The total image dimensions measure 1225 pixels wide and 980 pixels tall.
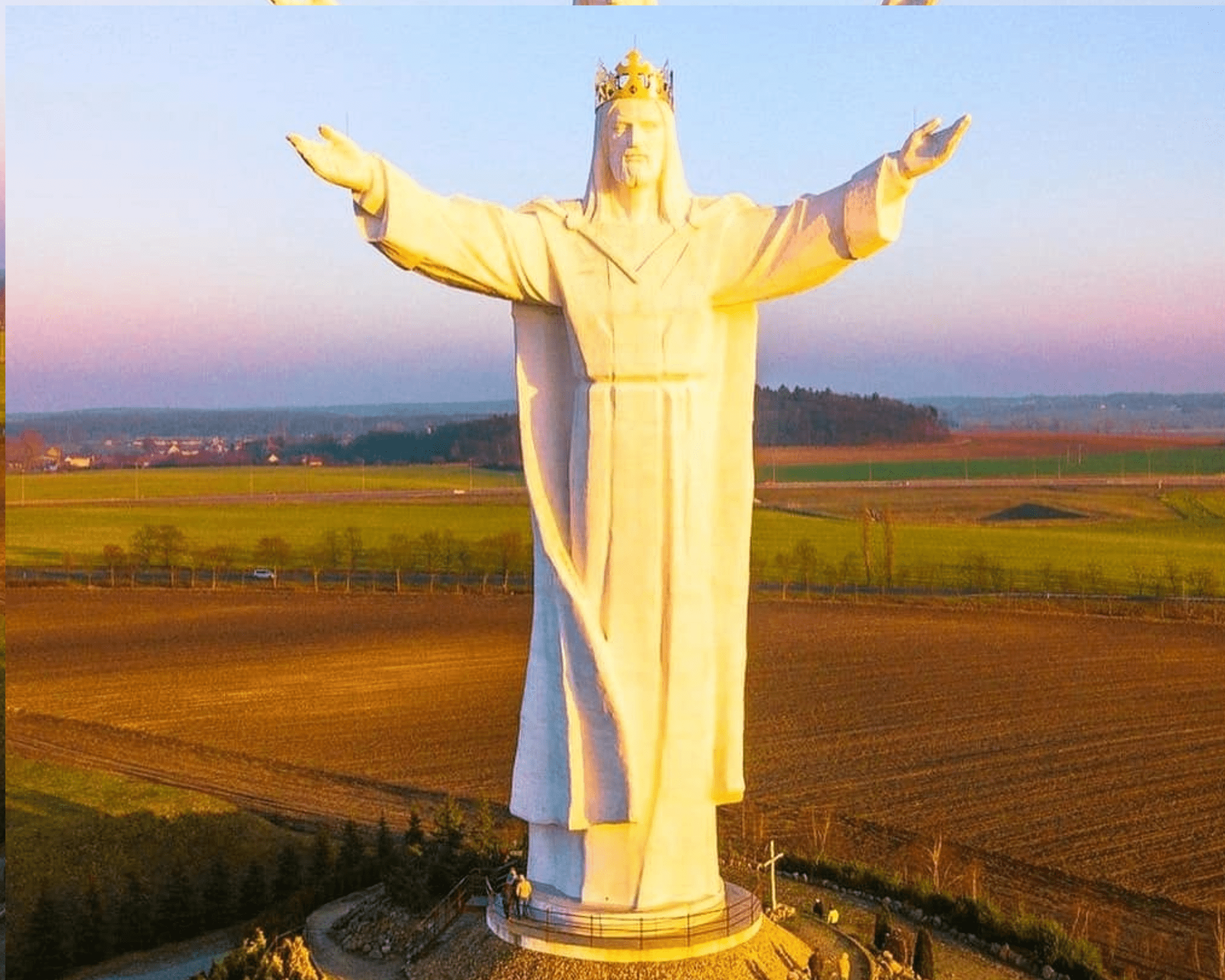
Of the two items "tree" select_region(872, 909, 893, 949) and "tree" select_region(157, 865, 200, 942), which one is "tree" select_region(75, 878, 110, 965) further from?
"tree" select_region(872, 909, 893, 949)

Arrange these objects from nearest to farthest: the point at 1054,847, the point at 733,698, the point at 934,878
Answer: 1. the point at 733,698
2. the point at 934,878
3. the point at 1054,847

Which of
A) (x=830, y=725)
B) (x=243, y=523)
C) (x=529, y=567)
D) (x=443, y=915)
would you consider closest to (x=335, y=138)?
(x=443, y=915)

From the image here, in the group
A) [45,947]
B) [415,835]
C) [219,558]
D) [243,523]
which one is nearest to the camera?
[45,947]

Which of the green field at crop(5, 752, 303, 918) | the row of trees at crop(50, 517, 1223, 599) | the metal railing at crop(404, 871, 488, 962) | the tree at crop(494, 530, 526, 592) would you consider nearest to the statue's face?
the metal railing at crop(404, 871, 488, 962)

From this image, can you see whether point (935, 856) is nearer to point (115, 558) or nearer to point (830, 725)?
point (830, 725)

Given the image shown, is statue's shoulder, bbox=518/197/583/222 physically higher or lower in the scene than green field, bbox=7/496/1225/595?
higher

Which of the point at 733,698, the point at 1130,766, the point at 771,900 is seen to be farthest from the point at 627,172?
the point at 1130,766

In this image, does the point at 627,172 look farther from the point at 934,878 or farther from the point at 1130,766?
the point at 1130,766
